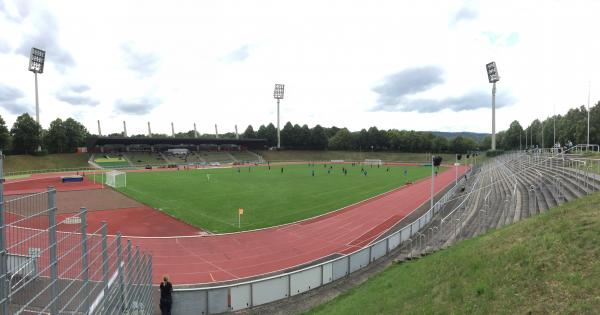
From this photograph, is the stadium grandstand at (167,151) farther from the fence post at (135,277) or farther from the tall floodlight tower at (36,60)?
the fence post at (135,277)

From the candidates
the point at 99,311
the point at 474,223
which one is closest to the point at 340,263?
the point at 474,223

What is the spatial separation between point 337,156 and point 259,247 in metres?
107

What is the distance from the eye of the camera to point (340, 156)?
126125 millimetres

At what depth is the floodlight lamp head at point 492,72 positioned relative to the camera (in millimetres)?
98625

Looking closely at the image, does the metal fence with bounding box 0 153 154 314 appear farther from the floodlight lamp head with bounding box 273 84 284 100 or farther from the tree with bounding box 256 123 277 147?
the tree with bounding box 256 123 277 147

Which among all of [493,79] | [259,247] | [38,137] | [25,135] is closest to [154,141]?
[38,137]

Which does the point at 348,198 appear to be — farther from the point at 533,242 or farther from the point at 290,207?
the point at 533,242

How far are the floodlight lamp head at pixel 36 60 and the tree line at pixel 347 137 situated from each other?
12.2 m

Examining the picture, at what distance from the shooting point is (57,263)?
15.2 ft

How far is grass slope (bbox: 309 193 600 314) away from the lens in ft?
21.2

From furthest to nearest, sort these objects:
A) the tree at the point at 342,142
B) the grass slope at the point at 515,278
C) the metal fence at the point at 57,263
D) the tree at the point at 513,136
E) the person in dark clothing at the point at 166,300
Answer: the tree at the point at 342,142
the tree at the point at 513,136
the person in dark clothing at the point at 166,300
the grass slope at the point at 515,278
the metal fence at the point at 57,263

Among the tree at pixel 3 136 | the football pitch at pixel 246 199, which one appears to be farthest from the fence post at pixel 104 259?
the tree at pixel 3 136

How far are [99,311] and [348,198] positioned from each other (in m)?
31.2

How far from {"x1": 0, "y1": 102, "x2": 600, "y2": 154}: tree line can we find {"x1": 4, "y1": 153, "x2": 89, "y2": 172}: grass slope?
334 cm
